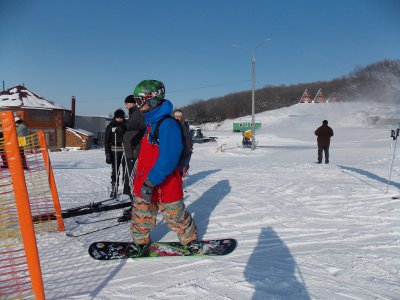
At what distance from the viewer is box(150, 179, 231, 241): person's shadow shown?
171 inches

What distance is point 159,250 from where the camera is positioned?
3406 mm

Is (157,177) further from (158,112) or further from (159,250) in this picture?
(159,250)

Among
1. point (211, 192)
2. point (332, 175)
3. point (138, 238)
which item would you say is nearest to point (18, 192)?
point (138, 238)

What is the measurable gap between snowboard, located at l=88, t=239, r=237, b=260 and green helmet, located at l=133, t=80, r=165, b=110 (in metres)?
1.54

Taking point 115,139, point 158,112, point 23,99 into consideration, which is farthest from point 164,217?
point 23,99

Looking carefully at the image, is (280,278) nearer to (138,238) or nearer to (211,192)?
(138,238)

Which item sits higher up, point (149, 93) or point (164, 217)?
point (149, 93)

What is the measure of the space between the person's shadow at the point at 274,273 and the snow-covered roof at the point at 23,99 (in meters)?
36.0

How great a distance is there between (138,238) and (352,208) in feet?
12.8

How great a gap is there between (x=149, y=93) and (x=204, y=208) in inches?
125

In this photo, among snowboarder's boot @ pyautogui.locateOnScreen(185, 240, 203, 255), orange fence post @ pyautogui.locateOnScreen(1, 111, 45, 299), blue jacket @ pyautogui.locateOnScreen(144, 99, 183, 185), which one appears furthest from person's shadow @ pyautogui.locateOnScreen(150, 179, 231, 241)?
orange fence post @ pyautogui.locateOnScreen(1, 111, 45, 299)

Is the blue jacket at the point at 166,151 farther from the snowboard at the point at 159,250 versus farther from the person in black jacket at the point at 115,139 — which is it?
the person in black jacket at the point at 115,139

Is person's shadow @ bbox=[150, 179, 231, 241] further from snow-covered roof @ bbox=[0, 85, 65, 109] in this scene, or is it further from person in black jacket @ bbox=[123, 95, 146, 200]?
snow-covered roof @ bbox=[0, 85, 65, 109]

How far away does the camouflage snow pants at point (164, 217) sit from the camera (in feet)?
10.5
